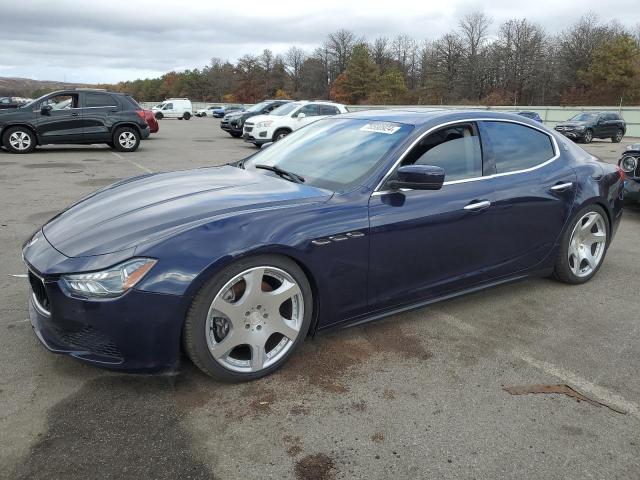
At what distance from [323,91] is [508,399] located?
97737 millimetres

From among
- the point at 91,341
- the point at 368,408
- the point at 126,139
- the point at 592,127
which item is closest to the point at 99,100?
the point at 126,139

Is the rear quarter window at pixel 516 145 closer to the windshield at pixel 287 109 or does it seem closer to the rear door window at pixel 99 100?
the rear door window at pixel 99 100

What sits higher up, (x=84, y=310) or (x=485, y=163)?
(x=485, y=163)

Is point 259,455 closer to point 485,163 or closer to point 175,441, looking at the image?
point 175,441

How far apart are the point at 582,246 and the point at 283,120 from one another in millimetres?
13841

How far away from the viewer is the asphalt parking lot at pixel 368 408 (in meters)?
2.30

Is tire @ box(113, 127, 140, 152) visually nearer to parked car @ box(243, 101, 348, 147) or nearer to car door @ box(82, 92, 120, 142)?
car door @ box(82, 92, 120, 142)

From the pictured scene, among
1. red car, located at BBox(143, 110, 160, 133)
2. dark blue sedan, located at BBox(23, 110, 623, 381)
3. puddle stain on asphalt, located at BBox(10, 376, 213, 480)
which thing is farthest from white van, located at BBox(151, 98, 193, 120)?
puddle stain on asphalt, located at BBox(10, 376, 213, 480)

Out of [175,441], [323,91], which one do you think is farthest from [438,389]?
[323,91]

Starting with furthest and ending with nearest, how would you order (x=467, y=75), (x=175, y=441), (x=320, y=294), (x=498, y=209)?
1. (x=467, y=75)
2. (x=498, y=209)
3. (x=320, y=294)
4. (x=175, y=441)

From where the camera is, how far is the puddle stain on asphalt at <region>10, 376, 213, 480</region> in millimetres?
2219

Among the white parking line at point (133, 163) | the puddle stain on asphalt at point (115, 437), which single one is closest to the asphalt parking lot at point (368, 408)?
the puddle stain on asphalt at point (115, 437)

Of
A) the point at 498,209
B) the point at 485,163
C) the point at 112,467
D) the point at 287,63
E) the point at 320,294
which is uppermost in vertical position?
the point at 287,63

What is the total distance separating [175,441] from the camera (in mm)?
2422
